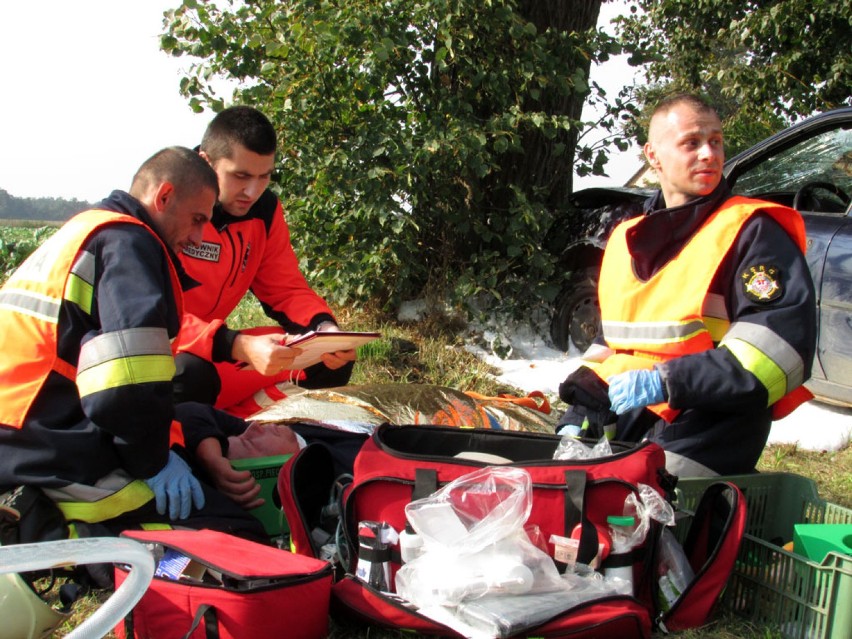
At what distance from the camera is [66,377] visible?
7.95 feet

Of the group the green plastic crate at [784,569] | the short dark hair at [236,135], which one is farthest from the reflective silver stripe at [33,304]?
the green plastic crate at [784,569]

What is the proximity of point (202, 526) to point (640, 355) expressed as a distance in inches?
59.8

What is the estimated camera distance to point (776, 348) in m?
2.40

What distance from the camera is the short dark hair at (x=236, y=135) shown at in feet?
12.0

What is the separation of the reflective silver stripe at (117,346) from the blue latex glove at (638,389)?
1.36 metres

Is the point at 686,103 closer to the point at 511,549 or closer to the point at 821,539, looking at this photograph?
the point at 821,539

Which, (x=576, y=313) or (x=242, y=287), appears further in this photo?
(x=576, y=313)

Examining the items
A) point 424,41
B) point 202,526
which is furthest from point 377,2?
point 202,526

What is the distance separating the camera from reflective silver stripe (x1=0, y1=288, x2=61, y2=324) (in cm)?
238

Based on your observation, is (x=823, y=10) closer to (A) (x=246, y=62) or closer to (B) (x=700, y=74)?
(B) (x=700, y=74)

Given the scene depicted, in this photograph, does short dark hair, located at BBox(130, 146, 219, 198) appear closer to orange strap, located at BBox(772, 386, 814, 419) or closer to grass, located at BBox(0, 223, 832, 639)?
grass, located at BBox(0, 223, 832, 639)

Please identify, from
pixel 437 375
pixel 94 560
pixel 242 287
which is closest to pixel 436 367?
pixel 437 375

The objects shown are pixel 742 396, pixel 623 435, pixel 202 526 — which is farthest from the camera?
pixel 623 435

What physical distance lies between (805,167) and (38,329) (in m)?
4.23
